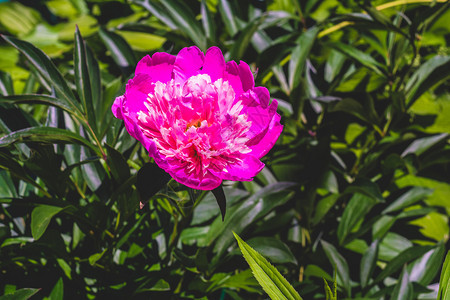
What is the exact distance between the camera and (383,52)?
0.94 metres

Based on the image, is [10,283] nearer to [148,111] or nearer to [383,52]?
[148,111]

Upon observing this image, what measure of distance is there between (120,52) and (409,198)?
0.71 metres

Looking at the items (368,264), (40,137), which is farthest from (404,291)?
(40,137)

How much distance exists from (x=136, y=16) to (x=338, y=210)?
0.91 m

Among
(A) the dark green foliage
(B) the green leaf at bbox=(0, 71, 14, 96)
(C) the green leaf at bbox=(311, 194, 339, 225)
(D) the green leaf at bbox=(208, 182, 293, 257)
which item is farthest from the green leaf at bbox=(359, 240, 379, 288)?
(B) the green leaf at bbox=(0, 71, 14, 96)

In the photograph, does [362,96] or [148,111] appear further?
[362,96]

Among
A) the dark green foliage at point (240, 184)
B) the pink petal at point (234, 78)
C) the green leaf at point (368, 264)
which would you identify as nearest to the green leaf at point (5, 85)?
the dark green foliage at point (240, 184)

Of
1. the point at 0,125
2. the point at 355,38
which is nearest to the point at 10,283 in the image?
the point at 0,125

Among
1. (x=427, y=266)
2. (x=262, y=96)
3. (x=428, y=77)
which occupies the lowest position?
(x=427, y=266)

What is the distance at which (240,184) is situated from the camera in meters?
0.87

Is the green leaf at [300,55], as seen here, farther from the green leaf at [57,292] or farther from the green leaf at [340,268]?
the green leaf at [57,292]

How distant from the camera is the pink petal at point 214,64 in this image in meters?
0.49

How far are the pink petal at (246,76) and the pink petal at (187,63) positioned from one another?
Answer: 6 cm

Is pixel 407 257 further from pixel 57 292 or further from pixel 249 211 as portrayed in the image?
pixel 57 292
